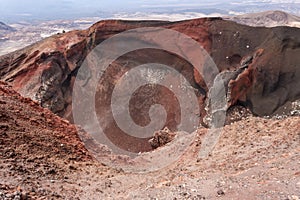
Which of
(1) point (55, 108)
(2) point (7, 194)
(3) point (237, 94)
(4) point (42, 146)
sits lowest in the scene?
(1) point (55, 108)

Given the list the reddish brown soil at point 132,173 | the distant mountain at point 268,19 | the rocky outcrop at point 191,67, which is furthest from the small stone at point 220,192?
the distant mountain at point 268,19

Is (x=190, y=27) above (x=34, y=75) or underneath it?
above

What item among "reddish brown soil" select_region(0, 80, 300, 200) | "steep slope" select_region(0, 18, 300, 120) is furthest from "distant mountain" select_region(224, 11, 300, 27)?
"reddish brown soil" select_region(0, 80, 300, 200)

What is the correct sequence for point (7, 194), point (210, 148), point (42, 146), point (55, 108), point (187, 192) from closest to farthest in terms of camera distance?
1. point (7, 194)
2. point (187, 192)
3. point (42, 146)
4. point (210, 148)
5. point (55, 108)

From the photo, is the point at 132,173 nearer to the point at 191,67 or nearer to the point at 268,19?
the point at 191,67

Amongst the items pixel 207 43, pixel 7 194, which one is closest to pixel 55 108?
pixel 207 43

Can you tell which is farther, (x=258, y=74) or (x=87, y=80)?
(x=87, y=80)

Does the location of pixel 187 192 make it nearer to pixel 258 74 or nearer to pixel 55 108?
pixel 258 74
